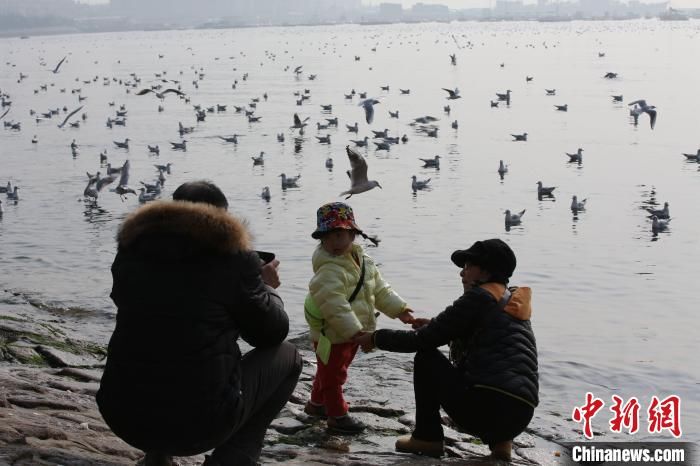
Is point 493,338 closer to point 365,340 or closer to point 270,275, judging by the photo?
point 365,340

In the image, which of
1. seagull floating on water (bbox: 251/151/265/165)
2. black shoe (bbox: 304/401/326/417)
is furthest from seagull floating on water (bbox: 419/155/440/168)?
black shoe (bbox: 304/401/326/417)

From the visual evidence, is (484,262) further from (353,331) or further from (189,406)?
(189,406)

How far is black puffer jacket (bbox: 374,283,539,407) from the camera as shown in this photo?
565cm

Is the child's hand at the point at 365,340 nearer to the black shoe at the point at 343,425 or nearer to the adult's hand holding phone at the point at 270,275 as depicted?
the black shoe at the point at 343,425

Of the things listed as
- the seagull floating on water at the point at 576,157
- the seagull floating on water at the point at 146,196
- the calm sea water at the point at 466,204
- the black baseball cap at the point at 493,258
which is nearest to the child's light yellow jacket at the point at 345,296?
the black baseball cap at the point at 493,258

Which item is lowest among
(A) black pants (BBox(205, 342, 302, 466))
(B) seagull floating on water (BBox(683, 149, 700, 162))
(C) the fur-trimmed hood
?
(B) seagull floating on water (BBox(683, 149, 700, 162))

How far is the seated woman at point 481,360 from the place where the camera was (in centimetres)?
566

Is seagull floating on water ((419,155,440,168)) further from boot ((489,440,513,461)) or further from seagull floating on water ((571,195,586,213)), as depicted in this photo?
boot ((489,440,513,461))

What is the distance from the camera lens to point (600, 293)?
13492 mm

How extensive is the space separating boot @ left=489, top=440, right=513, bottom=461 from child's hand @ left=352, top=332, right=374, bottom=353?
86cm

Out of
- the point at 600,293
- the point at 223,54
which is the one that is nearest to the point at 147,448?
the point at 600,293

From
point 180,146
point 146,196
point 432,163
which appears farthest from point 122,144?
point 432,163

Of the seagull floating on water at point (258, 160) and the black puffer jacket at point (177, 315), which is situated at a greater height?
the black puffer jacket at point (177, 315)

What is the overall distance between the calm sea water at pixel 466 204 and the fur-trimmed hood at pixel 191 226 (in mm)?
1964
